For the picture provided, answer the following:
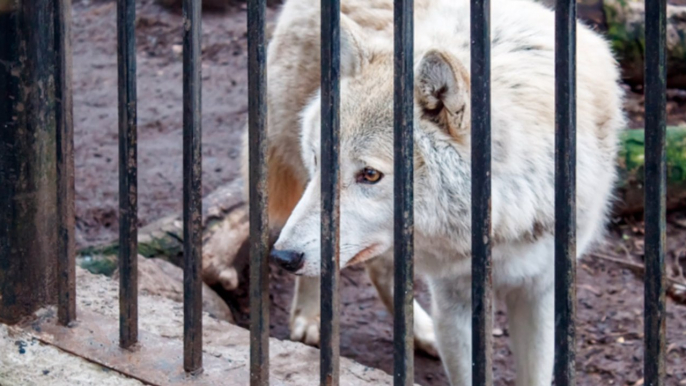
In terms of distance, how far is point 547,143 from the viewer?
2748 millimetres

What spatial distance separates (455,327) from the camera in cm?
318

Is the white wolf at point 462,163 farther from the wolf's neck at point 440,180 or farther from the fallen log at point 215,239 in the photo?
the fallen log at point 215,239

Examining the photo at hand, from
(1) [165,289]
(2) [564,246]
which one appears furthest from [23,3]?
(1) [165,289]

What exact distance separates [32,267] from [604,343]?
2.70 meters

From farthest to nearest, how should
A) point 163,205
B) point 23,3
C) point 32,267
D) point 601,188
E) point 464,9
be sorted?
point 163,205 < point 464,9 < point 601,188 < point 32,267 < point 23,3

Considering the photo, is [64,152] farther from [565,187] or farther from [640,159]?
[640,159]

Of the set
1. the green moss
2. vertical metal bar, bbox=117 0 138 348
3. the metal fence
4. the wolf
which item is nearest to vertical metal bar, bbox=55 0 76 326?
the metal fence

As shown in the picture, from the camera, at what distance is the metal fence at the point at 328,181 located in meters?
1.66

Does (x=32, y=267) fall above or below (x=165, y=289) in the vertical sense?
above

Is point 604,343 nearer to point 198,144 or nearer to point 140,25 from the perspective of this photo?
point 198,144

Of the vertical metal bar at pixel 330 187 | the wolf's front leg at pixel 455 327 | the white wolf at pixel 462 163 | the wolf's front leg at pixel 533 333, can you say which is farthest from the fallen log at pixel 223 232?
the vertical metal bar at pixel 330 187

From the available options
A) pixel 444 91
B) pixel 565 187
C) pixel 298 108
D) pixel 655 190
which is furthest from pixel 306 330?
pixel 655 190

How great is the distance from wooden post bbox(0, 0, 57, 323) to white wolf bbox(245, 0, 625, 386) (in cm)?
70

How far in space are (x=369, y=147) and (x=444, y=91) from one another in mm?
313
